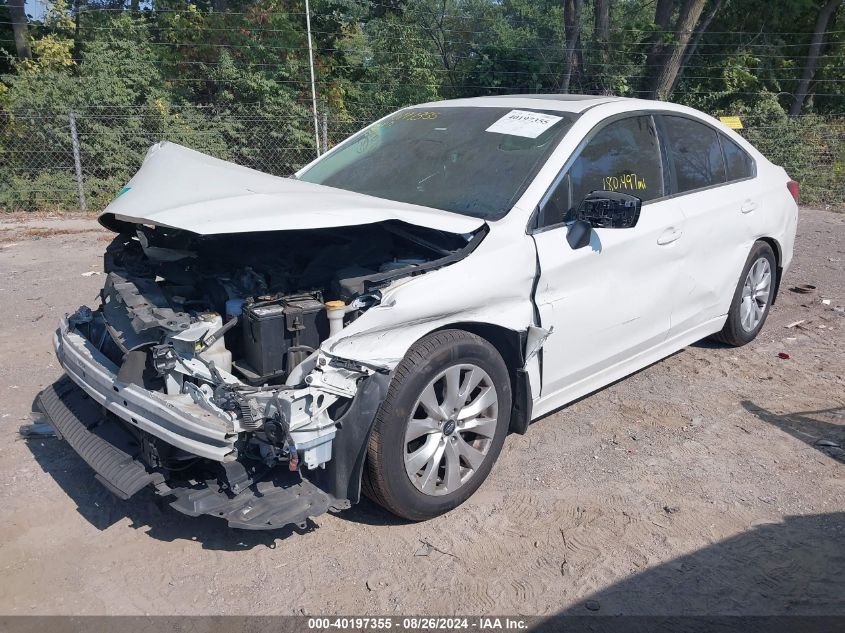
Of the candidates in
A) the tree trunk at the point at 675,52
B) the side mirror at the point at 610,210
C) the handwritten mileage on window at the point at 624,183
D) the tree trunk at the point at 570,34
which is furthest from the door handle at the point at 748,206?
the tree trunk at the point at 675,52

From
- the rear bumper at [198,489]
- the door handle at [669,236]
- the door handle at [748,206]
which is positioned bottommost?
the rear bumper at [198,489]

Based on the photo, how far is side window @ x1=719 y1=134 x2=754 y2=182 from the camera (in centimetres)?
535

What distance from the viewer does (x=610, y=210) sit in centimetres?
384

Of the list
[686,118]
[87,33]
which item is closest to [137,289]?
[686,118]

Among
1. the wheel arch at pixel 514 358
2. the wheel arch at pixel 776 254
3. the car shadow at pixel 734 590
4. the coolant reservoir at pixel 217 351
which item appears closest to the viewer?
the car shadow at pixel 734 590

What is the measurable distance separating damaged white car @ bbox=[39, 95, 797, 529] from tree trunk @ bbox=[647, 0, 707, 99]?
1141 cm

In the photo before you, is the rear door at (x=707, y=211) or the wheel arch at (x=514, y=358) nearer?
the wheel arch at (x=514, y=358)

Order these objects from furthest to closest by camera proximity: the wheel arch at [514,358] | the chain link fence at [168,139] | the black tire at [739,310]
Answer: the chain link fence at [168,139]
the black tire at [739,310]
the wheel arch at [514,358]

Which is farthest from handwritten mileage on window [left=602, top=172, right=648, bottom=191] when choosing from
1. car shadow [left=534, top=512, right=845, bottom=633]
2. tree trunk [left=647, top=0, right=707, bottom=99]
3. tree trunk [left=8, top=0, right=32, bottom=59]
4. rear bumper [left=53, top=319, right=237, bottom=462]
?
tree trunk [left=8, top=0, right=32, bottom=59]

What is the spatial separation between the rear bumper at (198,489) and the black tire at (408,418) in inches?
10.6

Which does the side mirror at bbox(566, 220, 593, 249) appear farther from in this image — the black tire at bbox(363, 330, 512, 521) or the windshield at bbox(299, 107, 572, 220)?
the black tire at bbox(363, 330, 512, 521)

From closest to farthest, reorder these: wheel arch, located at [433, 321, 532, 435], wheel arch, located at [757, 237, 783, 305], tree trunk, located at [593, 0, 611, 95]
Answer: wheel arch, located at [433, 321, 532, 435] → wheel arch, located at [757, 237, 783, 305] → tree trunk, located at [593, 0, 611, 95]

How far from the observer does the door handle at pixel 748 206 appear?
527 centimetres

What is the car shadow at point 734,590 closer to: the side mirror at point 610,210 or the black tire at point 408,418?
the black tire at point 408,418
